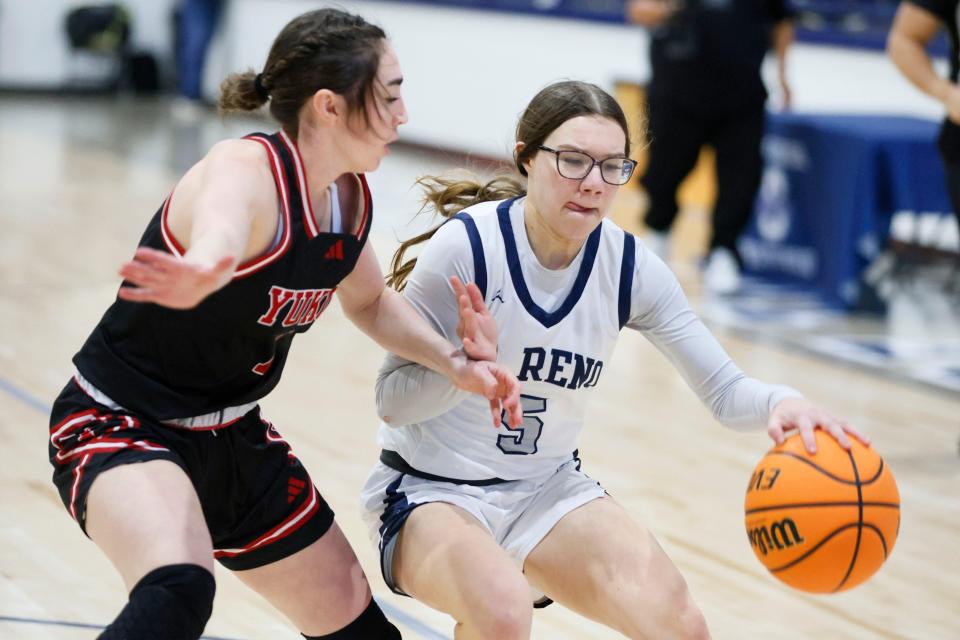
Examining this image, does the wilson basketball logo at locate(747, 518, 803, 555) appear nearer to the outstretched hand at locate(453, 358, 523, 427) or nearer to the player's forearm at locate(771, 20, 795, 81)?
the outstretched hand at locate(453, 358, 523, 427)

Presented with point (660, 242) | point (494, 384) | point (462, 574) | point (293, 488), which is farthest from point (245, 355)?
point (660, 242)

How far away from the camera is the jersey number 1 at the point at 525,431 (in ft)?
9.23

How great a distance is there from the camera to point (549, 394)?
2807 millimetres

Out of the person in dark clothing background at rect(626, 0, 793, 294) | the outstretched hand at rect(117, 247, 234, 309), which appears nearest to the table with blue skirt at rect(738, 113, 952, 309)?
the person in dark clothing background at rect(626, 0, 793, 294)

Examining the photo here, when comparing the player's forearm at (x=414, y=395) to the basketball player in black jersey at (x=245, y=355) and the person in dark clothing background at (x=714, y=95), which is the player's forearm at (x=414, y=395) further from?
the person in dark clothing background at (x=714, y=95)

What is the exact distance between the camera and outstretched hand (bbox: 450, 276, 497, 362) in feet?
8.43

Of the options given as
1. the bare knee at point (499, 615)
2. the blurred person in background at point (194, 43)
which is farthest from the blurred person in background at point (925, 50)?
the blurred person in background at point (194, 43)

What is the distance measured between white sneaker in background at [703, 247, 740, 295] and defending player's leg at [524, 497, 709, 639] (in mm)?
4926

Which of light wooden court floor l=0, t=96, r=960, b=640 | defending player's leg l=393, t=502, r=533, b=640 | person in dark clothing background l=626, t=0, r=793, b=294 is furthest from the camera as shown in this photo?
person in dark clothing background l=626, t=0, r=793, b=294

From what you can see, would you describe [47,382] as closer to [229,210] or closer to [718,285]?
[229,210]

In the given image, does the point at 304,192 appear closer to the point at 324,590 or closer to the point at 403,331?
the point at 403,331

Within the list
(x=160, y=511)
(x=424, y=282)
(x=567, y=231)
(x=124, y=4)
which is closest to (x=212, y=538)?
(x=160, y=511)

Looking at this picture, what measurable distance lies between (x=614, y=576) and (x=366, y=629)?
19.9 inches

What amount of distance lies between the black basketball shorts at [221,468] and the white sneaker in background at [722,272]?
5.18 metres
